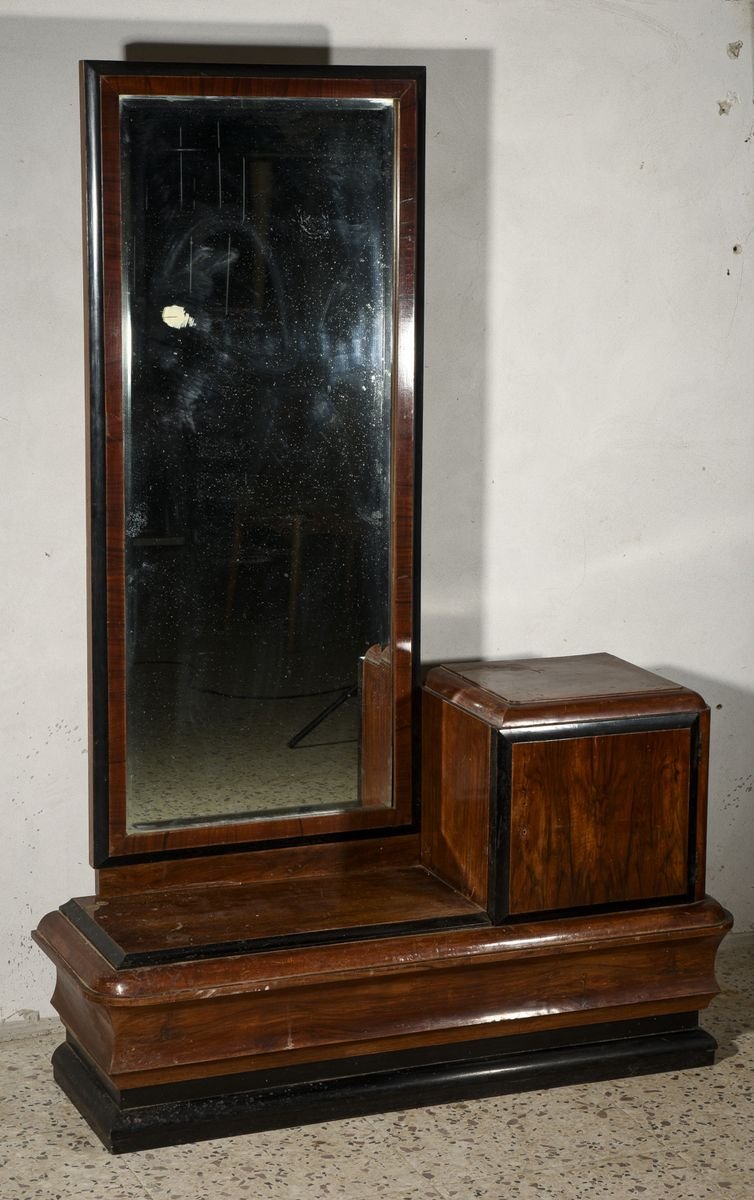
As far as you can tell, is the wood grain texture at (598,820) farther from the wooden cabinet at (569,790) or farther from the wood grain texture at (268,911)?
the wood grain texture at (268,911)

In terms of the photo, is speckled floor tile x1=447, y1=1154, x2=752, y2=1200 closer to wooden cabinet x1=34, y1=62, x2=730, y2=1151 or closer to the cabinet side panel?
wooden cabinet x1=34, y1=62, x2=730, y2=1151

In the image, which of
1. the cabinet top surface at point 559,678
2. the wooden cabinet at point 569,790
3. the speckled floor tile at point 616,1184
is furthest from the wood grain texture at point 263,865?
the speckled floor tile at point 616,1184

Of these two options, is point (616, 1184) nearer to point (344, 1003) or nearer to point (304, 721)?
point (344, 1003)

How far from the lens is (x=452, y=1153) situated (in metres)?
2.36

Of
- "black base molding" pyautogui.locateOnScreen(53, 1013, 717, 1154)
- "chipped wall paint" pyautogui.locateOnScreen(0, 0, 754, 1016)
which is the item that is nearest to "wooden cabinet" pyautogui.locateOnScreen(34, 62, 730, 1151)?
"black base molding" pyautogui.locateOnScreen(53, 1013, 717, 1154)

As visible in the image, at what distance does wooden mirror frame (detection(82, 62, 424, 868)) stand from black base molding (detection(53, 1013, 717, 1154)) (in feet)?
1.37

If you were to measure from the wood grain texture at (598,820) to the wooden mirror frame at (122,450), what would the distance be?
334 mm

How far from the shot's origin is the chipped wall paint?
261 cm

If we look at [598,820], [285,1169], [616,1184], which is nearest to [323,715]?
[598,820]

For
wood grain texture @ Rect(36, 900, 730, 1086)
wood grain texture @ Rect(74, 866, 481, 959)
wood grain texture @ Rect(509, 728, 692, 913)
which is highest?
wood grain texture @ Rect(509, 728, 692, 913)

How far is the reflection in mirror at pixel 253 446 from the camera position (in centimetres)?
249

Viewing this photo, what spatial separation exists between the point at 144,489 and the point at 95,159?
0.56 m

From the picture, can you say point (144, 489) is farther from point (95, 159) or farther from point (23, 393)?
point (95, 159)

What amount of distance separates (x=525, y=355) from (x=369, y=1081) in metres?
1.44
